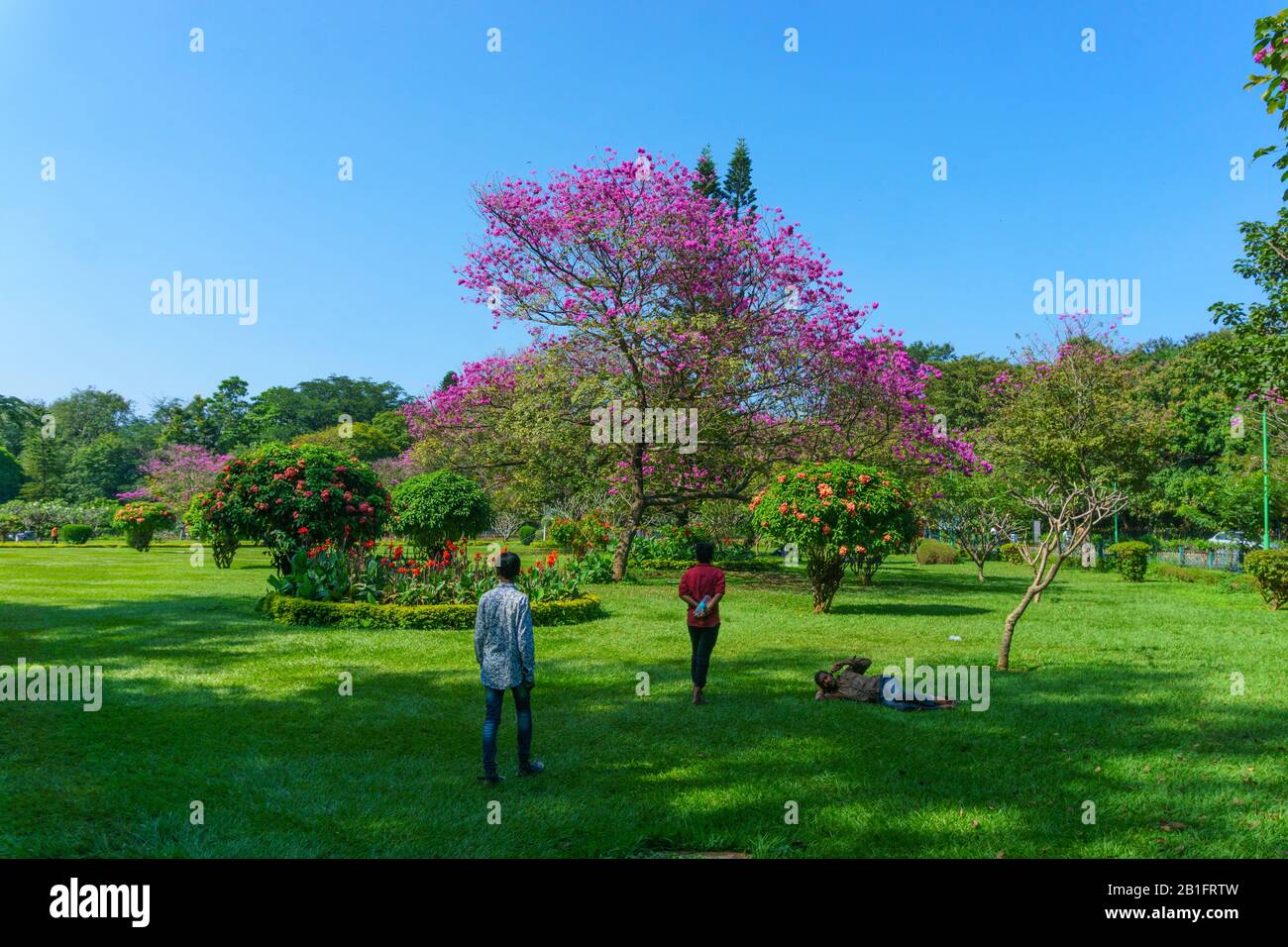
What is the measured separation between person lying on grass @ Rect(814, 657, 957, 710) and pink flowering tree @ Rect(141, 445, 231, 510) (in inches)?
1710

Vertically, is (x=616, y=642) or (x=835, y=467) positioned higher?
(x=835, y=467)

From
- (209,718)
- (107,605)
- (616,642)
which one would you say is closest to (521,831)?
(209,718)

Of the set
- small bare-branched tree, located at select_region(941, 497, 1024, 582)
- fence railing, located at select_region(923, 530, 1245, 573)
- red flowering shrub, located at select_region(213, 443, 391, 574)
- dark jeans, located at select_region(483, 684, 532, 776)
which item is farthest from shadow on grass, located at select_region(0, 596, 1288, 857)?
fence railing, located at select_region(923, 530, 1245, 573)

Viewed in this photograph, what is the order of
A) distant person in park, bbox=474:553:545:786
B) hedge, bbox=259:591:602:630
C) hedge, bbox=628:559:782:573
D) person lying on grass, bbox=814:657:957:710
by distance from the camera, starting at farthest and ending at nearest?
hedge, bbox=628:559:782:573 → hedge, bbox=259:591:602:630 → person lying on grass, bbox=814:657:957:710 → distant person in park, bbox=474:553:545:786

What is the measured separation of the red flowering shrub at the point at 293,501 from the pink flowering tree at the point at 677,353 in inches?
212

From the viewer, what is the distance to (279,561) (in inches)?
704

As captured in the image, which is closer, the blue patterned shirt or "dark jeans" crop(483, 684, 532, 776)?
"dark jeans" crop(483, 684, 532, 776)

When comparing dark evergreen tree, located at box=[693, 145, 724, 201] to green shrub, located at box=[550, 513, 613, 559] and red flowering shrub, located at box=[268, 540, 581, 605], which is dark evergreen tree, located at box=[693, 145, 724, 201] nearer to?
green shrub, located at box=[550, 513, 613, 559]

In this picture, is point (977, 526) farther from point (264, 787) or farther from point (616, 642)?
point (264, 787)

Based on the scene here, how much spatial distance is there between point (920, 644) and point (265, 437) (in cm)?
5840

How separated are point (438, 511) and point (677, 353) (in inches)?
288

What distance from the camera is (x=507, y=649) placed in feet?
20.2

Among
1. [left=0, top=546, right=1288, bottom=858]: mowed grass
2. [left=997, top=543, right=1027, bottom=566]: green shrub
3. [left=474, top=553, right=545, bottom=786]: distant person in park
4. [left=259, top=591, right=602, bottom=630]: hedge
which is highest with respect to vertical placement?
[left=474, top=553, right=545, bottom=786]: distant person in park

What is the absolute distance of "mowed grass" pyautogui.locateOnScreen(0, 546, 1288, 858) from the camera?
5.02 meters
